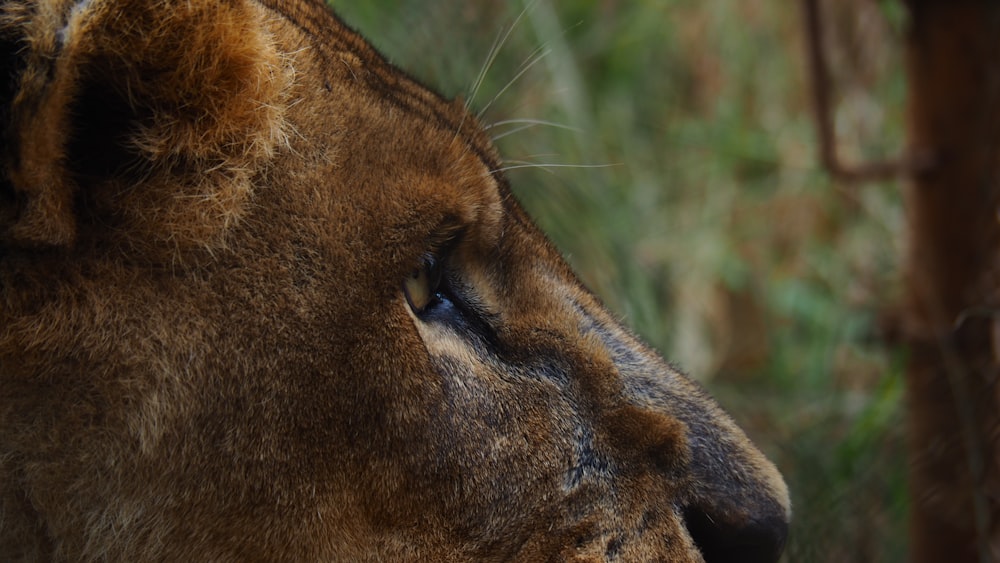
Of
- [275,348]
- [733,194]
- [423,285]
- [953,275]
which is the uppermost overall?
[953,275]

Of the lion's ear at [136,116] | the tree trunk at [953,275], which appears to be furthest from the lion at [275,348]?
the tree trunk at [953,275]

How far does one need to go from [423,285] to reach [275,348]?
0.32 m

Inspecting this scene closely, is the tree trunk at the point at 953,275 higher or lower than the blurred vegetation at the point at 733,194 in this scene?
higher

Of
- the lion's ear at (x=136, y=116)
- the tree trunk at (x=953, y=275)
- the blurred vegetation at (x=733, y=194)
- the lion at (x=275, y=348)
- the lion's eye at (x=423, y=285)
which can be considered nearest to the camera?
the lion's ear at (x=136, y=116)

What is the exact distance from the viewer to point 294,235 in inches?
73.7

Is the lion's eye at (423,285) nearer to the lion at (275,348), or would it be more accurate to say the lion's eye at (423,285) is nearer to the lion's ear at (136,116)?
the lion at (275,348)

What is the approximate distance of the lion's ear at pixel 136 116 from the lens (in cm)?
158

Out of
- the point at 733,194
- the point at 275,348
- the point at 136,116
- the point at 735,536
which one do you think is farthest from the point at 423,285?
the point at 733,194

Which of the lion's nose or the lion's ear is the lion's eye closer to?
the lion's ear

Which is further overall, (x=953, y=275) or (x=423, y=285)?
(x=953, y=275)

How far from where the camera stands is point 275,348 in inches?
72.2

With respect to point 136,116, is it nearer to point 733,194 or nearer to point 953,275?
point 953,275

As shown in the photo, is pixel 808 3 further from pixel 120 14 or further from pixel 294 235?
pixel 120 14

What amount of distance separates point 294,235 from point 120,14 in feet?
1.51
